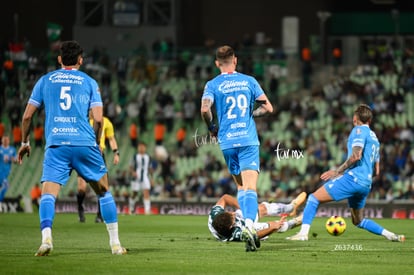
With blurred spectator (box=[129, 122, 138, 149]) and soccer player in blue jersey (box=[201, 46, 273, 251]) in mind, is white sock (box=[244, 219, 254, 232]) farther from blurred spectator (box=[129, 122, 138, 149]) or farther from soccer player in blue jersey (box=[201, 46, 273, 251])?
blurred spectator (box=[129, 122, 138, 149])

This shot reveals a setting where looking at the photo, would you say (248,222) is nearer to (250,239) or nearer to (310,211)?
(250,239)

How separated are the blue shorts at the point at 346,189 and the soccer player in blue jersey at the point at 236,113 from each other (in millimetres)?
2468

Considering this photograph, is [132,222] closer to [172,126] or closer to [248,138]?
[248,138]

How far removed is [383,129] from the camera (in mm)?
34438

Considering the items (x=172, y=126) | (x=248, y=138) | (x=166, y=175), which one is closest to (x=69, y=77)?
(x=248, y=138)

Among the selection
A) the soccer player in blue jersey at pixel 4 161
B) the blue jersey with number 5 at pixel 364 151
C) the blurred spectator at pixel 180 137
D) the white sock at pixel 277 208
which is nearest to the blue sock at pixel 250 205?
the blue jersey with number 5 at pixel 364 151

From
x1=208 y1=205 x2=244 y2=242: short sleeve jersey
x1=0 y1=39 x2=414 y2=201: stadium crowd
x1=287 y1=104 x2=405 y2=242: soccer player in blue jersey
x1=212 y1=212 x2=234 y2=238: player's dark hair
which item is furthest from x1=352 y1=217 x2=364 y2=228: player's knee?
x1=0 y1=39 x2=414 y2=201: stadium crowd

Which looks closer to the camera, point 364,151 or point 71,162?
point 71,162

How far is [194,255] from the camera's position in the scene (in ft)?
42.1

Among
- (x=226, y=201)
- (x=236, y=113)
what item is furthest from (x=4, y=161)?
(x=236, y=113)

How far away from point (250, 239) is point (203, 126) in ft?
85.4

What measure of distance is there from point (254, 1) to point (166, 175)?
18757mm

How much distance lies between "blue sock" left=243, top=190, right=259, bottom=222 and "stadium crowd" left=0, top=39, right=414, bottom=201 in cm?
1770

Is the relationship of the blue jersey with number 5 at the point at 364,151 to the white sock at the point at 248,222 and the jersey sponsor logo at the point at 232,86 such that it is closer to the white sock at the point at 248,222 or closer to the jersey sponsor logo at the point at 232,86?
the jersey sponsor logo at the point at 232,86
